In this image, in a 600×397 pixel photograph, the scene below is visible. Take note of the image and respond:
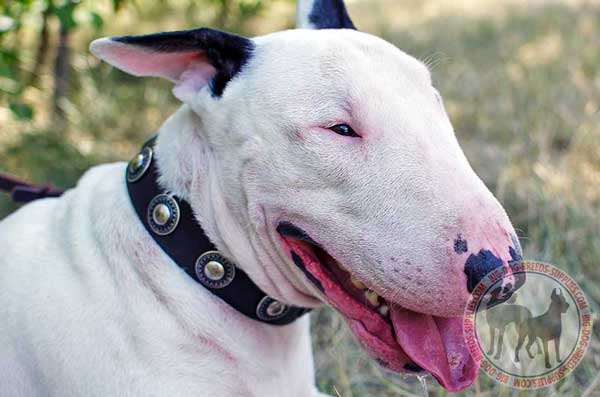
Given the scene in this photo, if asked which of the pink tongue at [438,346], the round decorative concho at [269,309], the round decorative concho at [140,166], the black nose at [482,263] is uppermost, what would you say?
the black nose at [482,263]

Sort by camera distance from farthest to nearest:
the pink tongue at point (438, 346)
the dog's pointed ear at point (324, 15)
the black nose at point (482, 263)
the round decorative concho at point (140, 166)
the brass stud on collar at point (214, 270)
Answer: the dog's pointed ear at point (324, 15)
the round decorative concho at point (140, 166)
the brass stud on collar at point (214, 270)
the pink tongue at point (438, 346)
the black nose at point (482, 263)

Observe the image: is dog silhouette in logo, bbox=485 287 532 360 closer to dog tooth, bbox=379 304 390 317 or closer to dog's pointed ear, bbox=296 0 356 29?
dog tooth, bbox=379 304 390 317

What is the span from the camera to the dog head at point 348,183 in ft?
5.42

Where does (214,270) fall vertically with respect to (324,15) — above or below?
below

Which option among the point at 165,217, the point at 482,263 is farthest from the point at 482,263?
the point at 165,217

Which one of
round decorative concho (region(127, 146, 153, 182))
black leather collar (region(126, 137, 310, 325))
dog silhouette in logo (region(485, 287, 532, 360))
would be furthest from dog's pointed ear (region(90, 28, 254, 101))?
dog silhouette in logo (region(485, 287, 532, 360))

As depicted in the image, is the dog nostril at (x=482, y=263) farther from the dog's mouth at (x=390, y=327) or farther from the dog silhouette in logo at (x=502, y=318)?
the dog silhouette in logo at (x=502, y=318)


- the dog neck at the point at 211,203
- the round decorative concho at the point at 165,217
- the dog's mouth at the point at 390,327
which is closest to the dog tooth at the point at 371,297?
the dog's mouth at the point at 390,327

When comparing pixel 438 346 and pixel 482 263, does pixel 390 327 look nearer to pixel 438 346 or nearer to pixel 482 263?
pixel 438 346

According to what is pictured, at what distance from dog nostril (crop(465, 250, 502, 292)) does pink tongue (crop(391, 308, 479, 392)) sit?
0.77 feet

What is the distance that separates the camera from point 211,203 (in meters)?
1.94

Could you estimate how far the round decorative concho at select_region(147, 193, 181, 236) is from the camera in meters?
1.95

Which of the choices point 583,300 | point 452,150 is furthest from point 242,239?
point 583,300

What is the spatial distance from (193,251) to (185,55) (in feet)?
1.62
